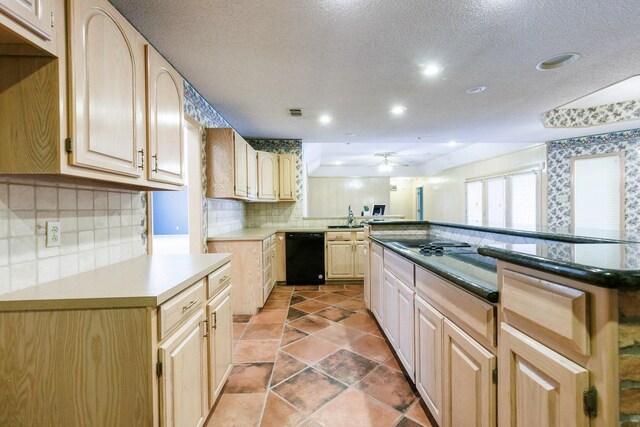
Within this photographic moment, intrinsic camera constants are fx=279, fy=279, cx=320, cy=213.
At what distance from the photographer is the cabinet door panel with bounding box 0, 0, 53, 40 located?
2.61 feet

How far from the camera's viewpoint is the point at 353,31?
1824 mm

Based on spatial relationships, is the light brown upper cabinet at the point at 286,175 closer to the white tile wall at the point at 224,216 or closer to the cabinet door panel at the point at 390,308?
the white tile wall at the point at 224,216

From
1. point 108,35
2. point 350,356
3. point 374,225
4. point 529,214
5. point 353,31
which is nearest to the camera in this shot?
point 108,35

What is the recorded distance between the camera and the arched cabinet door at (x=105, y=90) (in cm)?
102

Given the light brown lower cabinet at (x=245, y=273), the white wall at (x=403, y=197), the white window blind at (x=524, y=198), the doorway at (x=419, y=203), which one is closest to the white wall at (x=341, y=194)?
the white wall at (x=403, y=197)

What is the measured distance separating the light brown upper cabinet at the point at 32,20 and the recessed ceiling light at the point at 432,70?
231cm

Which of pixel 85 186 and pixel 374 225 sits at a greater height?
pixel 85 186

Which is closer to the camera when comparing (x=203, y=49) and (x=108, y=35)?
(x=108, y=35)

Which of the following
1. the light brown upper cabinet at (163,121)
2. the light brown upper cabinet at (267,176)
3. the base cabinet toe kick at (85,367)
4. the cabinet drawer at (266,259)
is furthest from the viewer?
the light brown upper cabinet at (267,176)

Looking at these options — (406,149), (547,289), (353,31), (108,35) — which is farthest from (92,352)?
(406,149)

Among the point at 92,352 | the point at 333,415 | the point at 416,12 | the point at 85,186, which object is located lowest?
the point at 333,415

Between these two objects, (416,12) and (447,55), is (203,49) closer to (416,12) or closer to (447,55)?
(416,12)

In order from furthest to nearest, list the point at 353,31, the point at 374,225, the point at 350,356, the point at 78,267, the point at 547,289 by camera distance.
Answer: the point at 374,225, the point at 350,356, the point at 353,31, the point at 78,267, the point at 547,289

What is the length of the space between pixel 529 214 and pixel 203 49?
258 inches
